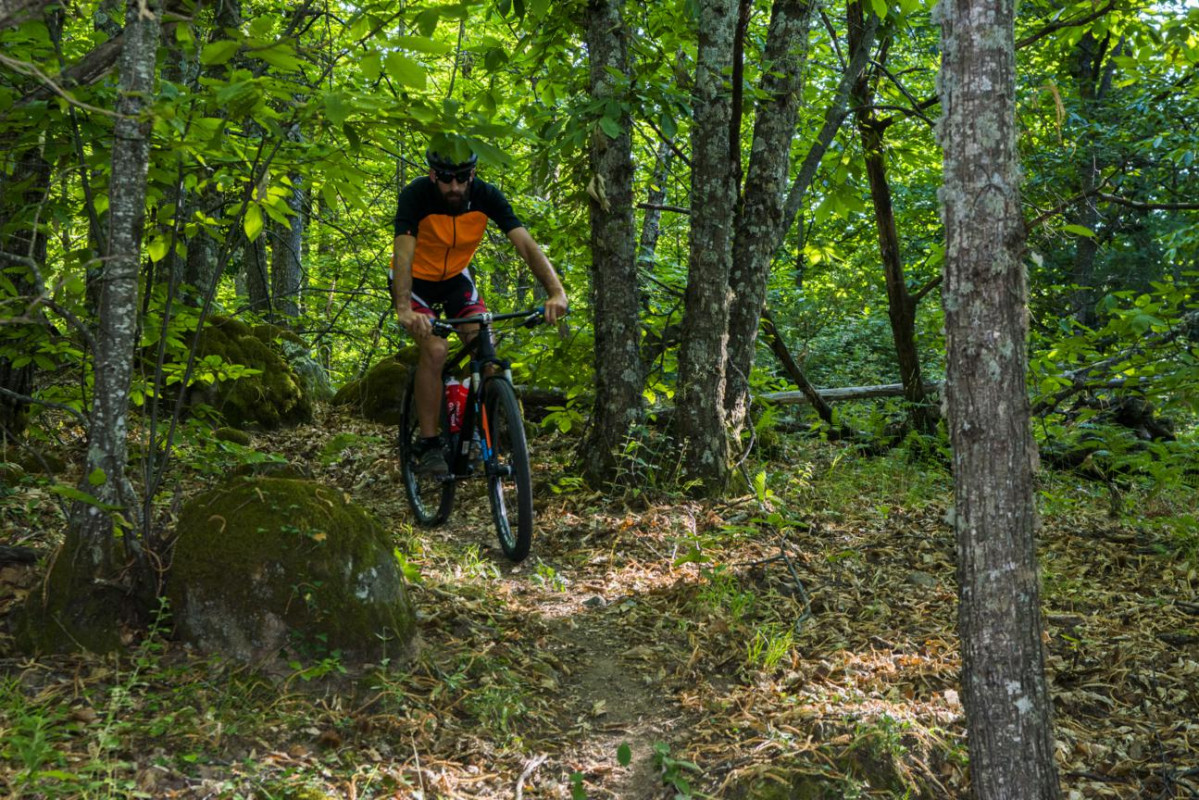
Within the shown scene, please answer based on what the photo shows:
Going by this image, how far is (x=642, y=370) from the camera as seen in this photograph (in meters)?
6.89

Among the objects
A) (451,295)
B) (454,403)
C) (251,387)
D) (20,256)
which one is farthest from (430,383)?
(251,387)

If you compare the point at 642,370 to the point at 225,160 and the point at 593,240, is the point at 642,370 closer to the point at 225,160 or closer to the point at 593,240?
the point at 593,240

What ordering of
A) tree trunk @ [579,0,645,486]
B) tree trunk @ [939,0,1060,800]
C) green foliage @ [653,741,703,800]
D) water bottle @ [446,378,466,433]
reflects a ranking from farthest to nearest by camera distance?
tree trunk @ [579,0,645,486]
water bottle @ [446,378,466,433]
green foliage @ [653,741,703,800]
tree trunk @ [939,0,1060,800]

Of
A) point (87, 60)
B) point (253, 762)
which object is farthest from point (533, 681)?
point (87, 60)

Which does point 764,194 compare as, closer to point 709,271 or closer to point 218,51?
point 709,271

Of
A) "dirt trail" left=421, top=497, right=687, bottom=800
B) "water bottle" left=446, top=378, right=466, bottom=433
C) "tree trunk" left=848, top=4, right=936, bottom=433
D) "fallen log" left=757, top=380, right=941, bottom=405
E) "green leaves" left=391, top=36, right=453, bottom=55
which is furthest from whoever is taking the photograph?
"fallen log" left=757, top=380, right=941, bottom=405

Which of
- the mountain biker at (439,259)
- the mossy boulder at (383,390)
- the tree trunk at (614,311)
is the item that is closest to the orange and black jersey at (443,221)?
the mountain biker at (439,259)

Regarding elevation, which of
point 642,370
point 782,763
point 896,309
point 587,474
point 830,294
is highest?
point 830,294

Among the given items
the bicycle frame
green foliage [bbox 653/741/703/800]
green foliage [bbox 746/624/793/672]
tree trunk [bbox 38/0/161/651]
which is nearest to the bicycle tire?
the bicycle frame

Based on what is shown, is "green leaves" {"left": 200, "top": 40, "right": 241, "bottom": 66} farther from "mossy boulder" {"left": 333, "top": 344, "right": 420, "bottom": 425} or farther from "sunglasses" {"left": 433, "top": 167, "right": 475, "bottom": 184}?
"mossy boulder" {"left": 333, "top": 344, "right": 420, "bottom": 425}

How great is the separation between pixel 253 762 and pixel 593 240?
4626mm

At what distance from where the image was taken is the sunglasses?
5.32 metres

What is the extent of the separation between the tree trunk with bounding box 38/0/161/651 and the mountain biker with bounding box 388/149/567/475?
73.5 inches

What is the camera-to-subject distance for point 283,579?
365cm
